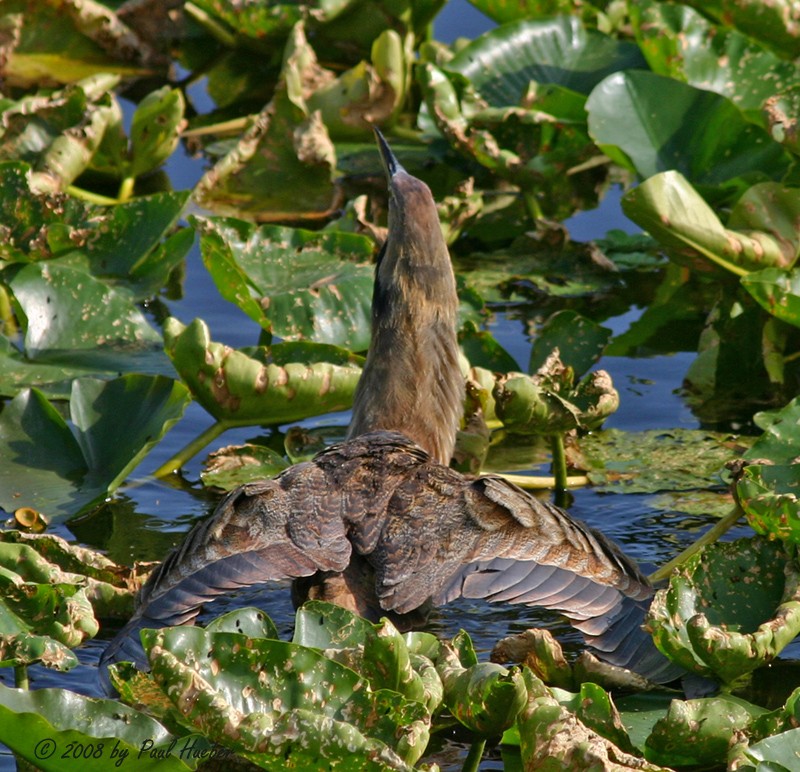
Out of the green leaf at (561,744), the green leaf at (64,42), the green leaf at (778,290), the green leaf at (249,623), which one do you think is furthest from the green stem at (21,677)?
the green leaf at (64,42)

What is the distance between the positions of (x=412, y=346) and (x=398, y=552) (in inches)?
Result: 43.2

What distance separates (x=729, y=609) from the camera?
13.2 feet

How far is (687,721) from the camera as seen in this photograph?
3494 millimetres

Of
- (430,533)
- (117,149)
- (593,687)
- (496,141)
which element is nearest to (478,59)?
Result: (496,141)

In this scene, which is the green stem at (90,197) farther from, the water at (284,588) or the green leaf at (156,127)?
the water at (284,588)

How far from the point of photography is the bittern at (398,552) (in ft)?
13.0

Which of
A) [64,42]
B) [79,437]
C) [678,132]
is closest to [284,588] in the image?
[79,437]

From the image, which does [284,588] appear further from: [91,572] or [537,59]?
[537,59]

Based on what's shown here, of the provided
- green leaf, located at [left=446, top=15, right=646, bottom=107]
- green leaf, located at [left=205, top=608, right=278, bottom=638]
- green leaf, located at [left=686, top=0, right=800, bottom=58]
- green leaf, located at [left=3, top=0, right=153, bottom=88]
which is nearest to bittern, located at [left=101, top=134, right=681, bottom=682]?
green leaf, located at [left=205, top=608, right=278, bottom=638]

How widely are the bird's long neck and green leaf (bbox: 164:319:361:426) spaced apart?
234mm

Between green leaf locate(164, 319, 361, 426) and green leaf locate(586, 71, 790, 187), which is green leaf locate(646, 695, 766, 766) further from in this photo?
green leaf locate(586, 71, 790, 187)

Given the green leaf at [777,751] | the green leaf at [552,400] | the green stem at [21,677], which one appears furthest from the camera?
the green leaf at [552,400]

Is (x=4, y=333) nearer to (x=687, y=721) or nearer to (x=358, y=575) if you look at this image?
(x=358, y=575)

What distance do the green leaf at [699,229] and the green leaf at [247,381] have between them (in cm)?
126
